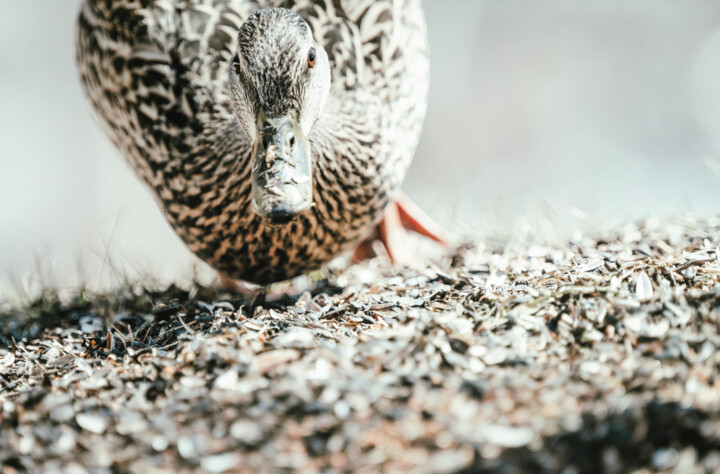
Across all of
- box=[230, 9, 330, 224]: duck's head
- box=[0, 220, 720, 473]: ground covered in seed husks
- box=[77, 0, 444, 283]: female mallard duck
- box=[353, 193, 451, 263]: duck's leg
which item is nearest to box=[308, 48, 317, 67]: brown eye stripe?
box=[230, 9, 330, 224]: duck's head

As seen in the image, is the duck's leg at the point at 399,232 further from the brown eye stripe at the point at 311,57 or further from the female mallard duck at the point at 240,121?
the brown eye stripe at the point at 311,57

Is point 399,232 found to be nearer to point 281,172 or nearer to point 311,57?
point 311,57

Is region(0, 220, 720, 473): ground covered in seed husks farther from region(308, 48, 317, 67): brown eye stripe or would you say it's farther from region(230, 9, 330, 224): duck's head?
region(308, 48, 317, 67): brown eye stripe

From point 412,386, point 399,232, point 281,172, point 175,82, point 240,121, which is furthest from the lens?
point 399,232

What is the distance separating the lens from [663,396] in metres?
1.43

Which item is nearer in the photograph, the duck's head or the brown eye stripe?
the duck's head

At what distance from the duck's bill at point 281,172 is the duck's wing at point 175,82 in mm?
469

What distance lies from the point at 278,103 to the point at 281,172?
230mm

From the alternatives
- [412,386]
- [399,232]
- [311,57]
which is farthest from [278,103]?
[399,232]

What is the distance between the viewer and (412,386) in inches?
62.0

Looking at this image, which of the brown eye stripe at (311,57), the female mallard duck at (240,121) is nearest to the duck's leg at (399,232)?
the female mallard duck at (240,121)

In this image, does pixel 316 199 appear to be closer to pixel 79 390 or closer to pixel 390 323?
pixel 390 323

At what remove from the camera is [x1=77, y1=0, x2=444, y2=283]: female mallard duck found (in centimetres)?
252

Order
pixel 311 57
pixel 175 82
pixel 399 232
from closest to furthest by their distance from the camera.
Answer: pixel 311 57, pixel 175 82, pixel 399 232
